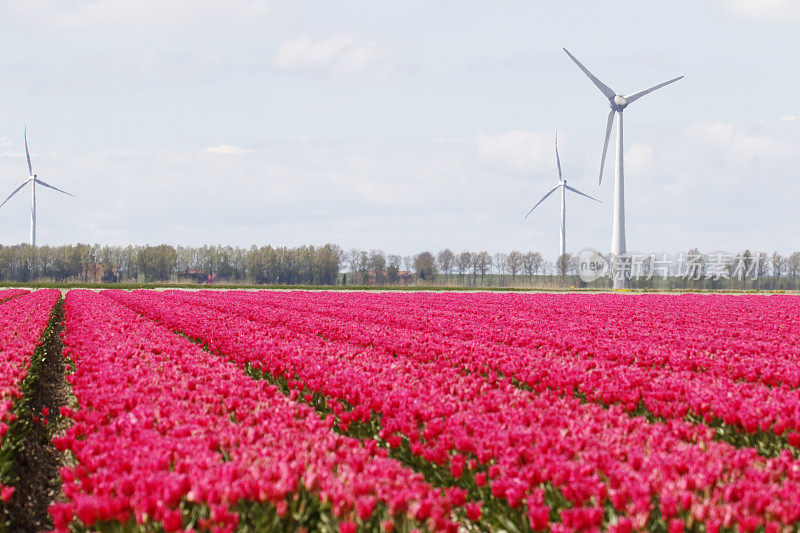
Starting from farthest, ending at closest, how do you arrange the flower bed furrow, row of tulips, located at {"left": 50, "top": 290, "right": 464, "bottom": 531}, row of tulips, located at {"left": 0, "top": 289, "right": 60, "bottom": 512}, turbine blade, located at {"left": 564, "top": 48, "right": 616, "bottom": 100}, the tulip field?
turbine blade, located at {"left": 564, "top": 48, "right": 616, "bottom": 100}, the flower bed furrow, row of tulips, located at {"left": 0, "top": 289, "right": 60, "bottom": 512}, the tulip field, row of tulips, located at {"left": 50, "top": 290, "right": 464, "bottom": 531}

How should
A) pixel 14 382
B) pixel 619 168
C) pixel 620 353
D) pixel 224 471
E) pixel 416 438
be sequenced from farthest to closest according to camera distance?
pixel 619 168 → pixel 620 353 → pixel 14 382 → pixel 416 438 → pixel 224 471

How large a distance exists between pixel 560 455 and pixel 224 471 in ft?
9.23

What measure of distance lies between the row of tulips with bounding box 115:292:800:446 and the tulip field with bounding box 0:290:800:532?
0.18ft

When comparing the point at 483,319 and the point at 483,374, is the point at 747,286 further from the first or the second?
the point at 483,374

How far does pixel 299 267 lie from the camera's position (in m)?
148

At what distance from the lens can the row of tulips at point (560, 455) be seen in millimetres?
4504

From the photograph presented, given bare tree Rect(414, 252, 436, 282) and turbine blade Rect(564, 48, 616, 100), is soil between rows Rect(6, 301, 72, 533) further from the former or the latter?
bare tree Rect(414, 252, 436, 282)

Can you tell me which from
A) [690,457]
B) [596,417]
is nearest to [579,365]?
[596,417]

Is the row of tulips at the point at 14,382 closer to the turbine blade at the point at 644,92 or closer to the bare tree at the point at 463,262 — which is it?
the turbine blade at the point at 644,92

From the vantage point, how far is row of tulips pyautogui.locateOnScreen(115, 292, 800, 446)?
7668 mm

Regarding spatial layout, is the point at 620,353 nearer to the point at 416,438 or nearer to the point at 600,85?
the point at 416,438

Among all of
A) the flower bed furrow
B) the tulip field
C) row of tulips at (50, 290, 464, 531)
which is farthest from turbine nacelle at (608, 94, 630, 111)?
row of tulips at (50, 290, 464, 531)

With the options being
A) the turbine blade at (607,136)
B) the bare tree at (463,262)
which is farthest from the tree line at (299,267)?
the turbine blade at (607,136)

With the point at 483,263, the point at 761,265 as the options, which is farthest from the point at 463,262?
the point at 761,265
